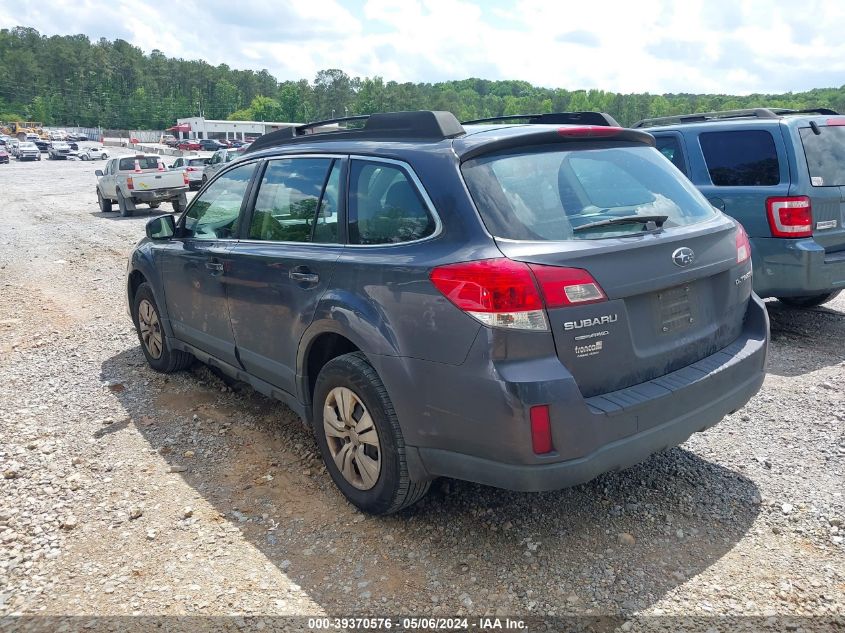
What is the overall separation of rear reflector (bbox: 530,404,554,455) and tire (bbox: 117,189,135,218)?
19.3 meters

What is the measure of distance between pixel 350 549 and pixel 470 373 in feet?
Result: 3.65

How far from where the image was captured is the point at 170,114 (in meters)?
165

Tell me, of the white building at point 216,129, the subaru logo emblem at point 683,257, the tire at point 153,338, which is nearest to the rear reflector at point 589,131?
the subaru logo emblem at point 683,257

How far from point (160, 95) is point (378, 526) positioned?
18983 centimetres

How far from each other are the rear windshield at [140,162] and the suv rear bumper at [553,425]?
67.1ft

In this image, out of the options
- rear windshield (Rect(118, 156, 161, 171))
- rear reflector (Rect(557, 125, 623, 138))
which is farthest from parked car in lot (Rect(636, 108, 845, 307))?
rear windshield (Rect(118, 156, 161, 171))

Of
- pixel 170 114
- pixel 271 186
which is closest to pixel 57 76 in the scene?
pixel 170 114

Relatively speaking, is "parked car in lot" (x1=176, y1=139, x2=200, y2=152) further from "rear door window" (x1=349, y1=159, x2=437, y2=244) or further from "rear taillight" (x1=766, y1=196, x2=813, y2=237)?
"rear door window" (x1=349, y1=159, x2=437, y2=244)

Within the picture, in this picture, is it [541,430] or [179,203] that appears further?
[179,203]

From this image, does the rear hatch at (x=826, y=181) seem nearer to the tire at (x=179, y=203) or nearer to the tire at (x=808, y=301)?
the tire at (x=808, y=301)

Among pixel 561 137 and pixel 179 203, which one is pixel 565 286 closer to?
pixel 561 137

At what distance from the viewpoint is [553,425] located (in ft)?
8.87

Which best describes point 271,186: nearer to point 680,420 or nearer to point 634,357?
point 634,357

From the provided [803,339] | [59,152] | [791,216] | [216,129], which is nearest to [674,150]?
[791,216]
